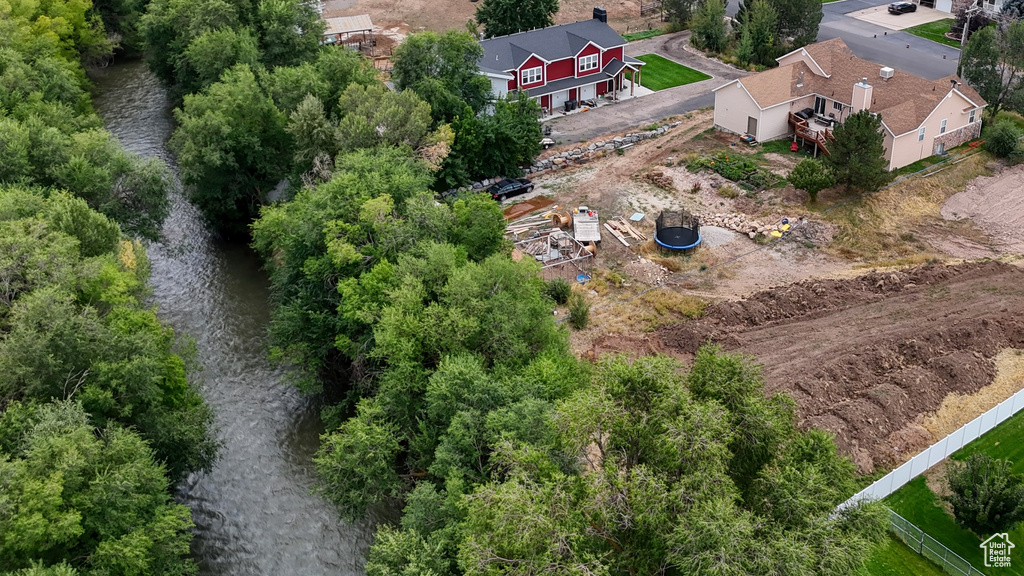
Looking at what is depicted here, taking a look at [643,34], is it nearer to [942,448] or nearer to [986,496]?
[942,448]

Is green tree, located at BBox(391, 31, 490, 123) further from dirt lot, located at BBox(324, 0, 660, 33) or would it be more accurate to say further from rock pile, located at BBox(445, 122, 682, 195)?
dirt lot, located at BBox(324, 0, 660, 33)

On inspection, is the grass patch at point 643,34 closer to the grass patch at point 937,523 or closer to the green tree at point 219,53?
the green tree at point 219,53

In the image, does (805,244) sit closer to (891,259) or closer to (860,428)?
(891,259)

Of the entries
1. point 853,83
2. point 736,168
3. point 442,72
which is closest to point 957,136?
point 853,83

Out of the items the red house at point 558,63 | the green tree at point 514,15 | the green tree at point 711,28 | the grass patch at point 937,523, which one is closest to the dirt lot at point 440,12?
the green tree at point 711,28

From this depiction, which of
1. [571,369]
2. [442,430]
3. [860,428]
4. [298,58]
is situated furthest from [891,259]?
[298,58]

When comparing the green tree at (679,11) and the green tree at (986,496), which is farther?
the green tree at (679,11)
